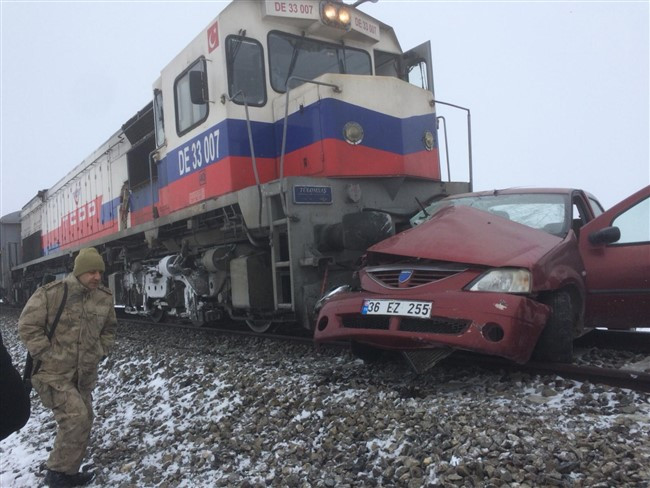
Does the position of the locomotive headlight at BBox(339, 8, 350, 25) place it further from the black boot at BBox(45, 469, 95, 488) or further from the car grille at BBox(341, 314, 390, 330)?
the black boot at BBox(45, 469, 95, 488)

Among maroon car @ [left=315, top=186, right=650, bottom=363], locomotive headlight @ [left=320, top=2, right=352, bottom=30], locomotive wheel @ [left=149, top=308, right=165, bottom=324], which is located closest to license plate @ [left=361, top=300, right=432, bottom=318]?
maroon car @ [left=315, top=186, right=650, bottom=363]

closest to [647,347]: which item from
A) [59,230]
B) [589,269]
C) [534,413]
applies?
[589,269]

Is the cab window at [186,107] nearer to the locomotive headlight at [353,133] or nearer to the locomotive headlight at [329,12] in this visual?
the locomotive headlight at [329,12]

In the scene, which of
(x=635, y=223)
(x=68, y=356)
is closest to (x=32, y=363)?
(x=68, y=356)

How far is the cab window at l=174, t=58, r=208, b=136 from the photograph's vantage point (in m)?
6.13

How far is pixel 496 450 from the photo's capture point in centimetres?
247

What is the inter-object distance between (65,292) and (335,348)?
8.20 ft

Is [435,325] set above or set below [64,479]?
above

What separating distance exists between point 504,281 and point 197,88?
397 centimetres

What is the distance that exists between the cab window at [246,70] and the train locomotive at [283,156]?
0.5 inches

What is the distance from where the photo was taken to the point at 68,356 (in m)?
3.46

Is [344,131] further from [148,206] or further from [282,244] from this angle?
[148,206]

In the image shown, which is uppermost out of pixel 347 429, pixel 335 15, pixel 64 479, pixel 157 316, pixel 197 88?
pixel 335 15

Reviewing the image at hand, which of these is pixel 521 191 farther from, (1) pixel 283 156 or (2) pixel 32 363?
(2) pixel 32 363
